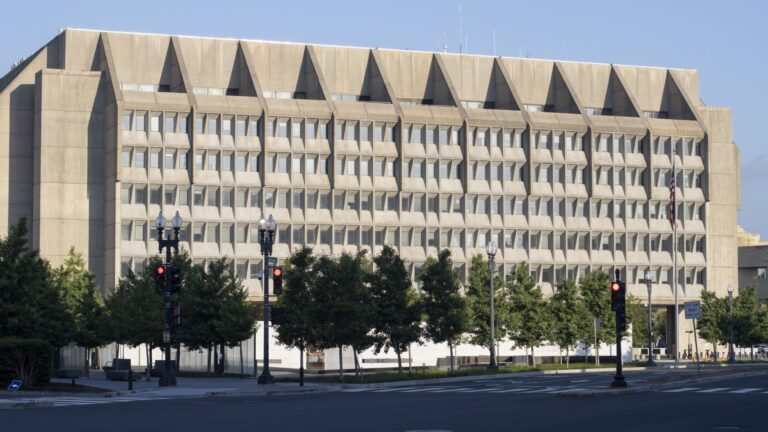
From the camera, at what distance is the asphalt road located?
30750mm

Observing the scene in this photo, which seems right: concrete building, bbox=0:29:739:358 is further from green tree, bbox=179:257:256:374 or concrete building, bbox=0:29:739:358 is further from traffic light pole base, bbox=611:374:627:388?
traffic light pole base, bbox=611:374:627:388

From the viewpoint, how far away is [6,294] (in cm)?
5750

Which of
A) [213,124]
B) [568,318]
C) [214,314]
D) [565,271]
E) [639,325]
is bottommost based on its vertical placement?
[639,325]

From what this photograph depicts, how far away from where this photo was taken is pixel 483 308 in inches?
3561

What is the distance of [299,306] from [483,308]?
2513 cm

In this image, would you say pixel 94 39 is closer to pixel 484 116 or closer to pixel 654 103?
pixel 484 116

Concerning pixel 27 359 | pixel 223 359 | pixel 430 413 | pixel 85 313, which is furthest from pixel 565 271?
pixel 430 413

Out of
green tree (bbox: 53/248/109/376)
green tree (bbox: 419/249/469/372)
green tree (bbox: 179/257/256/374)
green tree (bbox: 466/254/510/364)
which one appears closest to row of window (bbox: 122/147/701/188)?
green tree (bbox: 53/248/109/376)

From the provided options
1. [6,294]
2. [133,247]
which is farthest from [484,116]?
[6,294]

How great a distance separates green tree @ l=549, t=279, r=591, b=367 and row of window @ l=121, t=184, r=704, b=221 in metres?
22.2

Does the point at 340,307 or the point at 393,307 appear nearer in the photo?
the point at 340,307

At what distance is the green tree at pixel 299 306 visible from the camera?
6644 cm

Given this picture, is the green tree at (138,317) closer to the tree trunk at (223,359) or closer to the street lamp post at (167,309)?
the tree trunk at (223,359)

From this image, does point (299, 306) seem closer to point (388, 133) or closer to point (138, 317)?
point (138, 317)
